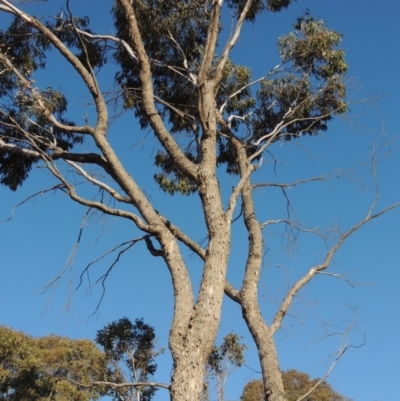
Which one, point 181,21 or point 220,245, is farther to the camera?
point 181,21

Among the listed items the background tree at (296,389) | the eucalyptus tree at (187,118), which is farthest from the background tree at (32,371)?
the eucalyptus tree at (187,118)

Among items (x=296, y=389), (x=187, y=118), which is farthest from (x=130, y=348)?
(x=296, y=389)

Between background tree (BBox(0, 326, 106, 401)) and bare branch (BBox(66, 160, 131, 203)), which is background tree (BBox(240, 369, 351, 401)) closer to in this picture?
background tree (BBox(0, 326, 106, 401))

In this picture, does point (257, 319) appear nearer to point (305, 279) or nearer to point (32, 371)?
point (305, 279)

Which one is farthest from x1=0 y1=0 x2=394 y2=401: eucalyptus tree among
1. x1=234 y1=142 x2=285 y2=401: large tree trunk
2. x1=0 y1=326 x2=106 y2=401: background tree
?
x1=0 y1=326 x2=106 y2=401: background tree

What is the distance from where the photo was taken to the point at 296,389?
20875 mm

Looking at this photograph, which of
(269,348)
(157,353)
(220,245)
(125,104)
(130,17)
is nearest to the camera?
(220,245)

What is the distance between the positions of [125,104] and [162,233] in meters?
3.68

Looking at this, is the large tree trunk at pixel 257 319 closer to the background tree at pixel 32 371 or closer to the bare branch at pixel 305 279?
the bare branch at pixel 305 279

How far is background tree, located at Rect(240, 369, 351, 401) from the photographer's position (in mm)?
19406

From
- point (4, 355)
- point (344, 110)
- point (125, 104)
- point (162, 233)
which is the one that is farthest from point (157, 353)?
point (4, 355)

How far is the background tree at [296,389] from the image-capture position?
19.4 meters

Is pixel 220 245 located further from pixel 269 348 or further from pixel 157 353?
pixel 157 353

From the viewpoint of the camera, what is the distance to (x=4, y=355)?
17.3 m
